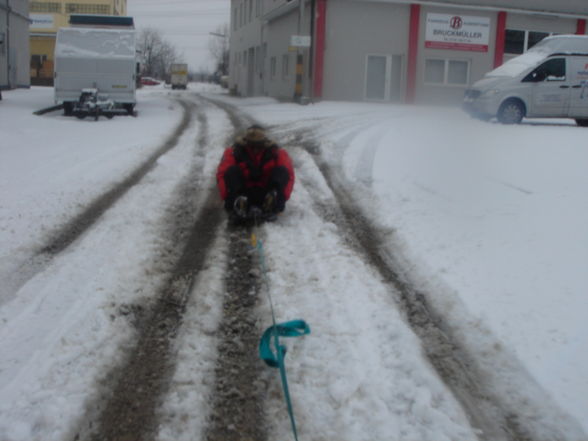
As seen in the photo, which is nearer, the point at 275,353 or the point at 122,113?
the point at 275,353

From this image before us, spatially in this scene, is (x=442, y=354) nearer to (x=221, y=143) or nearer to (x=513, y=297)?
(x=513, y=297)

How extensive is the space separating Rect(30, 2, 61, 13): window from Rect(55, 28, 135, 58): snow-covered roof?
1938 inches

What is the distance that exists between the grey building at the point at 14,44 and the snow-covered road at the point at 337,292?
2294 centimetres

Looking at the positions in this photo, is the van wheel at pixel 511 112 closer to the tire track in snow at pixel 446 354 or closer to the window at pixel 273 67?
the tire track in snow at pixel 446 354

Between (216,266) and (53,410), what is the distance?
235 cm

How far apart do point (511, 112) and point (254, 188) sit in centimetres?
1074

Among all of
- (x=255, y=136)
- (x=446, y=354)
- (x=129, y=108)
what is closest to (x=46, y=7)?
(x=129, y=108)

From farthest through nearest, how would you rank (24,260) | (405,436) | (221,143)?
(221,143) < (24,260) < (405,436)

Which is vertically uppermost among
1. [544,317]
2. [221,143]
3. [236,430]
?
[221,143]

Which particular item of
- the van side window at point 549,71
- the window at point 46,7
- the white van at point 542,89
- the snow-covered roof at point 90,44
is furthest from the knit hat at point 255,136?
the window at point 46,7

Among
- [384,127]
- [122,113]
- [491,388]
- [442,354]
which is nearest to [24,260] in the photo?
[442,354]

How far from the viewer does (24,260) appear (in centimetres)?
529

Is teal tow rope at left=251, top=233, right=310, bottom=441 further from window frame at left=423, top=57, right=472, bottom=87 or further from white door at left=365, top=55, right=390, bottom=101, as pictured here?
window frame at left=423, top=57, right=472, bottom=87

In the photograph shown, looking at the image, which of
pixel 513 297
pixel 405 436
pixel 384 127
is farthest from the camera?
pixel 384 127
